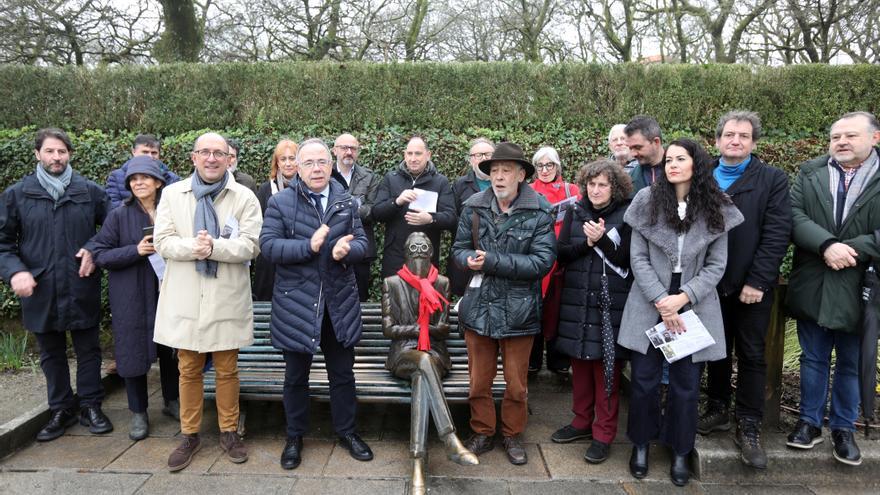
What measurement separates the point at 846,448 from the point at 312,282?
3.55 m

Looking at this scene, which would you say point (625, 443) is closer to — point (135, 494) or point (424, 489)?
point (424, 489)

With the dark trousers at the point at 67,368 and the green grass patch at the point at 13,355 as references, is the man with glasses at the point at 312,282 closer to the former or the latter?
the dark trousers at the point at 67,368

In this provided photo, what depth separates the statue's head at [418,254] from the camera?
405 centimetres

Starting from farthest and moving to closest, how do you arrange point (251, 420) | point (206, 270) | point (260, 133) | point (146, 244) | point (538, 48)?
point (538, 48)
point (260, 133)
point (251, 420)
point (146, 244)
point (206, 270)

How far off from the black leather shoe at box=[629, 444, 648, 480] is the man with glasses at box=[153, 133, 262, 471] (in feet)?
8.45

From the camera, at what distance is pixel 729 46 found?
1560 cm

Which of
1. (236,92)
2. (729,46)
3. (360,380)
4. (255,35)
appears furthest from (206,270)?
(729,46)

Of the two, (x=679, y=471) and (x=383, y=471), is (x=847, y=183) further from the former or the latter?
(x=383, y=471)

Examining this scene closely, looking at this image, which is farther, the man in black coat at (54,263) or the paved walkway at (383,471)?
the man in black coat at (54,263)

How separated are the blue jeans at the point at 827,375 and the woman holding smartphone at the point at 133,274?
4.57 m

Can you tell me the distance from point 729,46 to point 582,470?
15.5 meters

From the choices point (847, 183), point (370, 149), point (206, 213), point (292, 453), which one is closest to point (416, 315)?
point (292, 453)

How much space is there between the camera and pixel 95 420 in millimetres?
4254

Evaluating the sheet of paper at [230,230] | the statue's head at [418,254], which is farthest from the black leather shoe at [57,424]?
the statue's head at [418,254]
